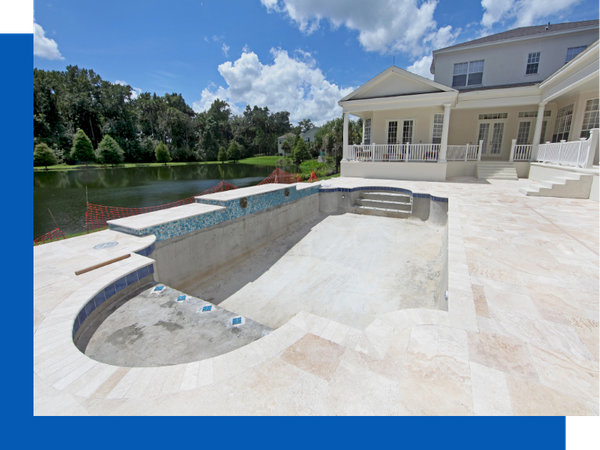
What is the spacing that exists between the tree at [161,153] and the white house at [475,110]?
37.5 m

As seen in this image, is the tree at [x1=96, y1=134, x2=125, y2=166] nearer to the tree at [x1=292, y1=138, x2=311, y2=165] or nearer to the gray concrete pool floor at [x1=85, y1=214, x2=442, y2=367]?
the tree at [x1=292, y1=138, x2=311, y2=165]

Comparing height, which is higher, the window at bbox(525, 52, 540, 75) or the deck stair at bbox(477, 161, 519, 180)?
the window at bbox(525, 52, 540, 75)

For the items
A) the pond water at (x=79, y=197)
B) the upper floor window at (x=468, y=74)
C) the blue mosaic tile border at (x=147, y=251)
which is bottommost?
the pond water at (x=79, y=197)

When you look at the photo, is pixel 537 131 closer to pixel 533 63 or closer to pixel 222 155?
pixel 533 63

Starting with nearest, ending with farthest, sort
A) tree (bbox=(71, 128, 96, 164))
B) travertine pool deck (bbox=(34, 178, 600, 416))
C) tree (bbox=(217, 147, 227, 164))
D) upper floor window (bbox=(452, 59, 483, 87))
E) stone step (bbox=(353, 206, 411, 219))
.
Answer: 1. travertine pool deck (bbox=(34, 178, 600, 416))
2. stone step (bbox=(353, 206, 411, 219))
3. upper floor window (bbox=(452, 59, 483, 87))
4. tree (bbox=(71, 128, 96, 164))
5. tree (bbox=(217, 147, 227, 164))

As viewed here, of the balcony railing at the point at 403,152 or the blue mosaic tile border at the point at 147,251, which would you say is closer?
the blue mosaic tile border at the point at 147,251

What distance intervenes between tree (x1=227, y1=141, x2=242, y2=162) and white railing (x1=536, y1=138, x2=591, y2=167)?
48537 mm

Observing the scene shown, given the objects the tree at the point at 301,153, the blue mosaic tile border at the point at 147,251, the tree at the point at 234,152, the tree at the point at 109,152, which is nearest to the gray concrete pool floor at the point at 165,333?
the blue mosaic tile border at the point at 147,251

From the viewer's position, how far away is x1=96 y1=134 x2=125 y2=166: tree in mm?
36969

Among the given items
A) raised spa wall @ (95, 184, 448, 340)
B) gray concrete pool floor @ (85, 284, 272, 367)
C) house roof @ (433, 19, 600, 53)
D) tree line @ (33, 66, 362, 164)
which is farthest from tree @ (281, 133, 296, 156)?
gray concrete pool floor @ (85, 284, 272, 367)

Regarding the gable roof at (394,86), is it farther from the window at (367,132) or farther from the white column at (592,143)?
the white column at (592,143)

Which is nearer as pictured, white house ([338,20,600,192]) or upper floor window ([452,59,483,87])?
white house ([338,20,600,192])

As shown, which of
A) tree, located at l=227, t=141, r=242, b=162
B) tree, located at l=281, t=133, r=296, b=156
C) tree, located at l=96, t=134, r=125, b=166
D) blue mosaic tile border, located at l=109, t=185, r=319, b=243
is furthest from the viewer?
tree, located at l=281, t=133, r=296, b=156

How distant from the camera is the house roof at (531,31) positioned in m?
13.2
